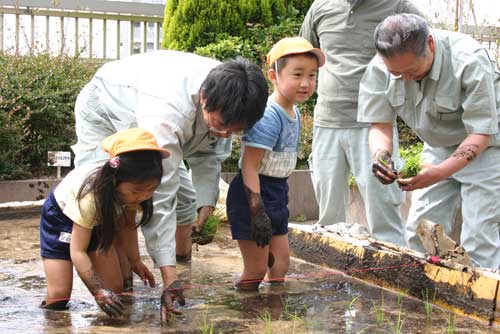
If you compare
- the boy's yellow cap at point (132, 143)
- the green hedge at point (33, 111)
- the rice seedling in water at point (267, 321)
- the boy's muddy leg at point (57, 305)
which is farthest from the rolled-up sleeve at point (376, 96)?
the green hedge at point (33, 111)

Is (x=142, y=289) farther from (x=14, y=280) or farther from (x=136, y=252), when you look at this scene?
(x=14, y=280)

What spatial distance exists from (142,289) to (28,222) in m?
2.70

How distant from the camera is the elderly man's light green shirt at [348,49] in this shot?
5.71 metres

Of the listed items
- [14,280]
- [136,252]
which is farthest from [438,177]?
[14,280]

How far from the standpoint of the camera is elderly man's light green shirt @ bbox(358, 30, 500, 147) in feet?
14.6

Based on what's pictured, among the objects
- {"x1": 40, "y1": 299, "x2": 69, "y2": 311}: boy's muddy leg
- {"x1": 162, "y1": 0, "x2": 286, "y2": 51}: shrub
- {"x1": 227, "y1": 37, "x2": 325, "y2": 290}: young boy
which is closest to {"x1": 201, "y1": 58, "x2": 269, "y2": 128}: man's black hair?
{"x1": 227, "y1": 37, "x2": 325, "y2": 290}: young boy

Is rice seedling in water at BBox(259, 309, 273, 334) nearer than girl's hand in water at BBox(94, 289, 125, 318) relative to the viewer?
Yes

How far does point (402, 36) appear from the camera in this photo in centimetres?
431

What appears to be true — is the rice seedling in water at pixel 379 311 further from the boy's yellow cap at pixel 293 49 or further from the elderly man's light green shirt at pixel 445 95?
the boy's yellow cap at pixel 293 49

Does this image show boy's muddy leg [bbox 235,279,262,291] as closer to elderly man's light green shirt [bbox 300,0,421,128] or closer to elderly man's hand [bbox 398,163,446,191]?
elderly man's hand [bbox 398,163,446,191]

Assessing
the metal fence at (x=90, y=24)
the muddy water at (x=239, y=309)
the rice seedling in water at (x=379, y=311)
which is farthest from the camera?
the metal fence at (x=90, y=24)

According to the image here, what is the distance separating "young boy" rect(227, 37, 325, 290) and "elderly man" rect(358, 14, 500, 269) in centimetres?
48

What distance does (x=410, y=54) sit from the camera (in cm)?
436

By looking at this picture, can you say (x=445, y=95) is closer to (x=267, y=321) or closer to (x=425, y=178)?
(x=425, y=178)
